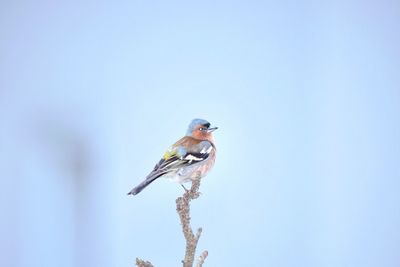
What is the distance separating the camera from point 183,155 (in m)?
1.14

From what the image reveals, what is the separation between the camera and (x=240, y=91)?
66.6 inches

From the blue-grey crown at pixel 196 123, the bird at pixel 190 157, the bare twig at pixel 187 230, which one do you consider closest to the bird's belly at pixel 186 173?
the bird at pixel 190 157

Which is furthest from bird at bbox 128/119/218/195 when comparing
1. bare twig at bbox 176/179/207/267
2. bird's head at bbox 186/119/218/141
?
bare twig at bbox 176/179/207/267

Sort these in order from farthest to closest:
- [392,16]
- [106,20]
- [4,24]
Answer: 1. [392,16]
2. [106,20]
3. [4,24]

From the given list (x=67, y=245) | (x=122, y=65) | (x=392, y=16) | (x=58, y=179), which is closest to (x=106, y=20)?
(x=122, y=65)

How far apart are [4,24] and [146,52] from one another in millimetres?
486

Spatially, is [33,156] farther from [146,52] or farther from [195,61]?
[195,61]

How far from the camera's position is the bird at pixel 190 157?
1.10 metres

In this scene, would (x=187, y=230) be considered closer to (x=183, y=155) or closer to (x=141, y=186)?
(x=141, y=186)

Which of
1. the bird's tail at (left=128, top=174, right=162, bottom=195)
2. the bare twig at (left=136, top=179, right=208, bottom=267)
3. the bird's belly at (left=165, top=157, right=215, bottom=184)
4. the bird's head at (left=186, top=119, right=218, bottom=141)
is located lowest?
the bare twig at (left=136, top=179, right=208, bottom=267)

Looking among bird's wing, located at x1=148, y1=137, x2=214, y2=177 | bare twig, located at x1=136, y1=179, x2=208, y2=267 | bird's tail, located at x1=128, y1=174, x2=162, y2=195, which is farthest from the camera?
bird's wing, located at x1=148, y1=137, x2=214, y2=177

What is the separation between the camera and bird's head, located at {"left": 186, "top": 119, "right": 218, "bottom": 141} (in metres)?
1.18

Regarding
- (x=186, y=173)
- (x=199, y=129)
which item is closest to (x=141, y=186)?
(x=186, y=173)

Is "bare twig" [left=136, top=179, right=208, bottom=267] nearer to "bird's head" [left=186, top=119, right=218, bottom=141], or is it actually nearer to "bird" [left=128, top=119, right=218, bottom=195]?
"bird" [left=128, top=119, right=218, bottom=195]
